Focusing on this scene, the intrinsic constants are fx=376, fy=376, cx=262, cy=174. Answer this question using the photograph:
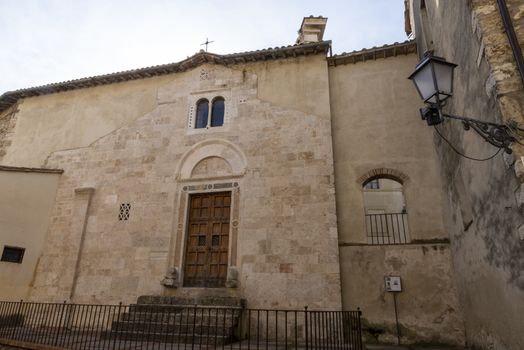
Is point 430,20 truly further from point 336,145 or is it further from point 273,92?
point 273,92

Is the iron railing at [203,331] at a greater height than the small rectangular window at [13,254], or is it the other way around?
the small rectangular window at [13,254]

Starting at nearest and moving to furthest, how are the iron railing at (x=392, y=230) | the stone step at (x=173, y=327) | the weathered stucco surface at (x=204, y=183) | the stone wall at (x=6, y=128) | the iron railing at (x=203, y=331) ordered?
the iron railing at (x=203, y=331) → the stone step at (x=173, y=327) → the weathered stucco surface at (x=204, y=183) → the iron railing at (x=392, y=230) → the stone wall at (x=6, y=128)

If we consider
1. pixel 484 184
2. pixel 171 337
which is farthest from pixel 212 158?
pixel 484 184

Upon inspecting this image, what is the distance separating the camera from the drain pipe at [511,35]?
196 inches

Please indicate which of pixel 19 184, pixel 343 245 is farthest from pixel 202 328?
pixel 19 184

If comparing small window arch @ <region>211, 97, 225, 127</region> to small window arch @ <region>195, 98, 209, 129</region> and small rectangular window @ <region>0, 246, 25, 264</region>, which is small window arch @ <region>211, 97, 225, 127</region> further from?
small rectangular window @ <region>0, 246, 25, 264</region>

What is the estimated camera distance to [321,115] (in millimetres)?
10922

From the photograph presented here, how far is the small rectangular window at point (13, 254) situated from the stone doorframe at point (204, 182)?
4.77 m

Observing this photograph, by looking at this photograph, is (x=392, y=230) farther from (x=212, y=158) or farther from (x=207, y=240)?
(x=212, y=158)

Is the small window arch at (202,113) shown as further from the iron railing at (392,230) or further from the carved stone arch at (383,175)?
the iron railing at (392,230)

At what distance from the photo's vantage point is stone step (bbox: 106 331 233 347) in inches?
305

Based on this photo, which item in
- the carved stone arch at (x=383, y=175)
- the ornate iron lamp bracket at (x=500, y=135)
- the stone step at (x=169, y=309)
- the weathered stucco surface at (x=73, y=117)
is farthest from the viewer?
the weathered stucco surface at (x=73, y=117)

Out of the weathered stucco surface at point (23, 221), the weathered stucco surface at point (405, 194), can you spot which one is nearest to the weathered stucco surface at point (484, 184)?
the weathered stucco surface at point (405, 194)

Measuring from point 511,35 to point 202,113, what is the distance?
8.91 meters
